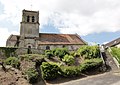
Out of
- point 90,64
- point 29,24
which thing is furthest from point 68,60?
point 29,24

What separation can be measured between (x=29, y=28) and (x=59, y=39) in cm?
765

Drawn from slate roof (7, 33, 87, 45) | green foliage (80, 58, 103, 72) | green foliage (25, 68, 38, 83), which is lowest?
green foliage (25, 68, 38, 83)

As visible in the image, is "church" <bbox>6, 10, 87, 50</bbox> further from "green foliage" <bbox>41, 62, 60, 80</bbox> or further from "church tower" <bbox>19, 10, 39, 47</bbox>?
"green foliage" <bbox>41, 62, 60, 80</bbox>

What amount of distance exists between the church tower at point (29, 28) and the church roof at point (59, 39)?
5.57ft

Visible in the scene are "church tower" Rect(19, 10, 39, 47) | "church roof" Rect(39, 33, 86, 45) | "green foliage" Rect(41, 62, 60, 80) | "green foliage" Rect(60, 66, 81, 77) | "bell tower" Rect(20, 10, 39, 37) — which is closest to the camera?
"green foliage" Rect(41, 62, 60, 80)

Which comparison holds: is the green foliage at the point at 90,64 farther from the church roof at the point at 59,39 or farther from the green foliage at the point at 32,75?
the church roof at the point at 59,39

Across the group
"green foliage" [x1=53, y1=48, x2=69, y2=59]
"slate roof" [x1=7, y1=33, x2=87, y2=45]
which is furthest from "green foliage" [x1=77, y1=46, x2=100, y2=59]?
"slate roof" [x1=7, y1=33, x2=87, y2=45]

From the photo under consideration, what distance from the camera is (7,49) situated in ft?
124

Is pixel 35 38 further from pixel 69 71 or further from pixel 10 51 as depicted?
pixel 69 71

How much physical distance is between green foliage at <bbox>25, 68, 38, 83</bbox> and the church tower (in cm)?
2050

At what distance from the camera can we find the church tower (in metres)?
49.5

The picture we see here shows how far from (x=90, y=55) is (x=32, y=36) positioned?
18.2 m

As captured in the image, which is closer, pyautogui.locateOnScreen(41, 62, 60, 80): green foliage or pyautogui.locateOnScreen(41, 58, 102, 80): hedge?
pyautogui.locateOnScreen(41, 62, 60, 80): green foliage

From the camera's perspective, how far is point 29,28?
52.1 metres
